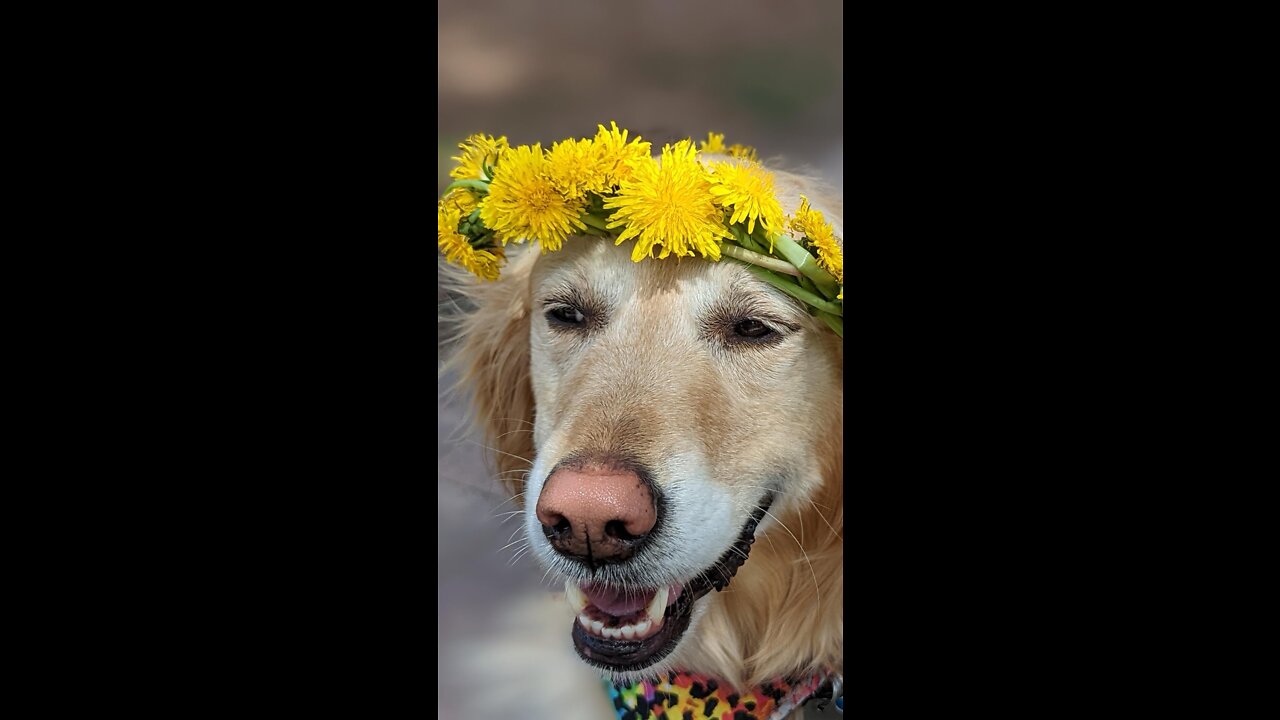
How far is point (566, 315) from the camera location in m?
1.79

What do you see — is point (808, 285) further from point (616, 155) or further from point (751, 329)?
point (616, 155)

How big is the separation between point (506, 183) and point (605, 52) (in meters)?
0.34

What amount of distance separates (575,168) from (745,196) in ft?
1.04

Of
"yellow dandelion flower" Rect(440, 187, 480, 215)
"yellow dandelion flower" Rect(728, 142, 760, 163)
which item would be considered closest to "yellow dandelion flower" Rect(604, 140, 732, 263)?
"yellow dandelion flower" Rect(728, 142, 760, 163)

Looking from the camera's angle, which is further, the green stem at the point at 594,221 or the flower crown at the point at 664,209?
the green stem at the point at 594,221

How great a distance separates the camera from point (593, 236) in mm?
1746

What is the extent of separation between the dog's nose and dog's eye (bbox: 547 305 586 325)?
40 centimetres

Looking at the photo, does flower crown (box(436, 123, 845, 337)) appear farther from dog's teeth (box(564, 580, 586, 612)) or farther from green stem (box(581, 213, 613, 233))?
dog's teeth (box(564, 580, 586, 612))

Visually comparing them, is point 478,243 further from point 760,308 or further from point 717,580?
point 717,580

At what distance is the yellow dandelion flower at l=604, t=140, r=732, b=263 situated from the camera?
5.06 feet

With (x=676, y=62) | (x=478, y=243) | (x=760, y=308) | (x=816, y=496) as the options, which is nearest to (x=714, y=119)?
(x=676, y=62)

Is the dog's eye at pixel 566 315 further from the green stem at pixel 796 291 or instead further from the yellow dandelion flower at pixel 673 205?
the green stem at pixel 796 291

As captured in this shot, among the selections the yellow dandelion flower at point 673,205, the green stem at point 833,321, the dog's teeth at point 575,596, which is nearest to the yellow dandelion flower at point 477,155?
the yellow dandelion flower at point 673,205

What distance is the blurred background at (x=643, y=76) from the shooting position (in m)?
1.63
